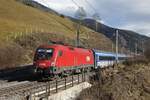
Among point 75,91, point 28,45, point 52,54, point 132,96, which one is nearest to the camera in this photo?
point 75,91

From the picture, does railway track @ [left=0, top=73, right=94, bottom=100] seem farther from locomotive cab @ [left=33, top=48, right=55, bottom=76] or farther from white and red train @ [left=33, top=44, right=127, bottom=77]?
white and red train @ [left=33, top=44, right=127, bottom=77]

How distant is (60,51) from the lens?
37.9 m

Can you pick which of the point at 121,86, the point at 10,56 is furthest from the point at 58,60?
the point at 10,56

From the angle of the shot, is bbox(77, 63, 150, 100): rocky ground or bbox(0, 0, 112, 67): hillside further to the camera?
bbox(0, 0, 112, 67): hillside

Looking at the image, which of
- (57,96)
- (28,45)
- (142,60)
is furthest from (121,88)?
(28,45)

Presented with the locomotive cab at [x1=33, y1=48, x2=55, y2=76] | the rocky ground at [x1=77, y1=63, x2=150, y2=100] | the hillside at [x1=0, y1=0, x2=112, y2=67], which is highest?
the hillside at [x1=0, y1=0, x2=112, y2=67]

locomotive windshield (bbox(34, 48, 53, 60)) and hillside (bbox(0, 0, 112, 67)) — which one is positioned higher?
hillside (bbox(0, 0, 112, 67))

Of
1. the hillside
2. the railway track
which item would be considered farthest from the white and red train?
the hillside

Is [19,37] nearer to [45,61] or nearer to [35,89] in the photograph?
[45,61]

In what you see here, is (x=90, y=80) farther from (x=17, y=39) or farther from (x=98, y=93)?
(x=17, y=39)

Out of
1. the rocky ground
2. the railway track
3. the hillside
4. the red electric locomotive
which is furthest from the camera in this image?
the hillside

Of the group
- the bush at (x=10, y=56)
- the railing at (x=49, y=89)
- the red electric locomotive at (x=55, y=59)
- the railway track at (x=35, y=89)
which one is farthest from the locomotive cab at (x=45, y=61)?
the bush at (x=10, y=56)

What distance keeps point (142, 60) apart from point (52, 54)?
21.8 metres

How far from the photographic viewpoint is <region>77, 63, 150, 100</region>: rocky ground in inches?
1227
